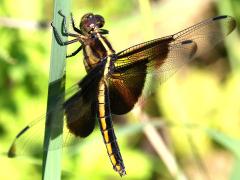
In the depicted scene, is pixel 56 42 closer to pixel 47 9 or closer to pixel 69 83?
pixel 69 83

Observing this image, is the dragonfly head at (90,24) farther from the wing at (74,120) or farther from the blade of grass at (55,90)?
the blade of grass at (55,90)

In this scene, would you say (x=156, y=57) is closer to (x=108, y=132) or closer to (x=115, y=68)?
(x=115, y=68)

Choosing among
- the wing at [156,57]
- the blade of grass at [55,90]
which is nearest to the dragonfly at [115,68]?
the wing at [156,57]

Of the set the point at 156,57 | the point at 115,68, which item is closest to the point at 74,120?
the point at 115,68

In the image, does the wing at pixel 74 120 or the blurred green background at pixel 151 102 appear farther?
the blurred green background at pixel 151 102

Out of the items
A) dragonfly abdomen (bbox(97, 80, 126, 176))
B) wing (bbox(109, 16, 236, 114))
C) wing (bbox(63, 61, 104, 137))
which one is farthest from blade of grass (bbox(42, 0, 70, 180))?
wing (bbox(109, 16, 236, 114))

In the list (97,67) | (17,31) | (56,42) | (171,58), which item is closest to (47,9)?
(17,31)
